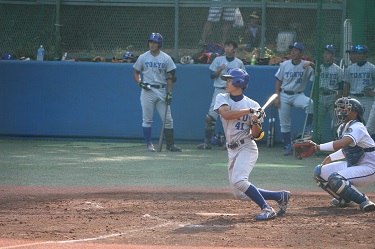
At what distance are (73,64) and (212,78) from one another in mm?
2953

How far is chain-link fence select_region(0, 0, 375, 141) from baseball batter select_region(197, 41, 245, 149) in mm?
→ 1237

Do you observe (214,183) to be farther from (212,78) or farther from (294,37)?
(294,37)

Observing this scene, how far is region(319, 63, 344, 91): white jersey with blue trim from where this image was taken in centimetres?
1384

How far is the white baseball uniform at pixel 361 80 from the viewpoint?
13.8 m

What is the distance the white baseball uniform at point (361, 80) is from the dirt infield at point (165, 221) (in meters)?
4.66

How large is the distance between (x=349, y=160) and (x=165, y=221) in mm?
2317

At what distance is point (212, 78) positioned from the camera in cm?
1453

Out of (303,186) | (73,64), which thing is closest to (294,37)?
(73,64)

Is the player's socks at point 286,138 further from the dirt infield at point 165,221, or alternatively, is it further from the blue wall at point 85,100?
the dirt infield at point 165,221

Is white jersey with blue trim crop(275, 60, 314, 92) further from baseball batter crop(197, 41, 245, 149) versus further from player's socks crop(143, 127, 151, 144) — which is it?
player's socks crop(143, 127, 151, 144)

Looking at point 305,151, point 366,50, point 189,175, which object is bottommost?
point 189,175

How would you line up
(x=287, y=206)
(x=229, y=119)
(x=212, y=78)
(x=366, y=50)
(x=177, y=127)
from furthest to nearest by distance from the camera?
(x=177, y=127)
(x=212, y=78)
(x=366, y=50)
(x=287, y=206)
(x=229, y=119)

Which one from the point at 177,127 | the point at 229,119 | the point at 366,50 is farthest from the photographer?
the point at 177,127

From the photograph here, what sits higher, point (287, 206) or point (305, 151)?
point (305, 151)
